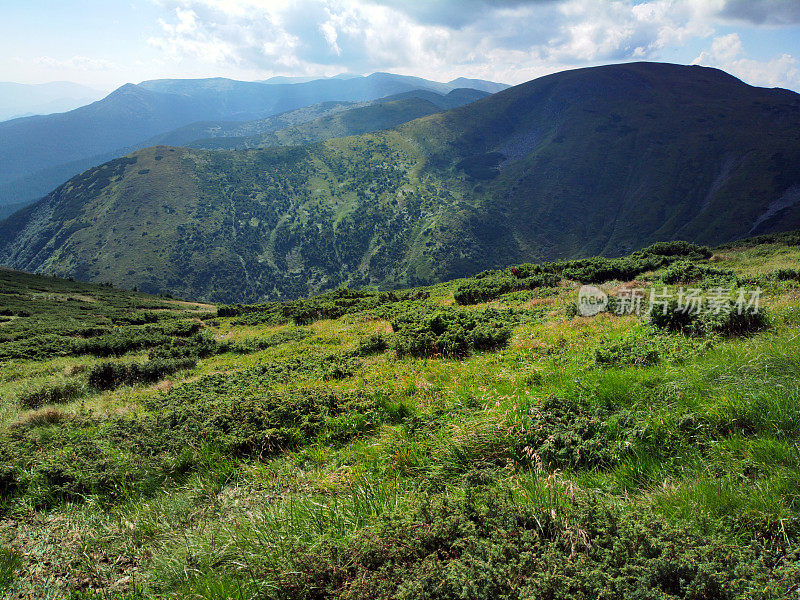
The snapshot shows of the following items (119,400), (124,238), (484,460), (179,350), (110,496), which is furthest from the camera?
(124,238)

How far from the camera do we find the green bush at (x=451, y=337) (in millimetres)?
10391

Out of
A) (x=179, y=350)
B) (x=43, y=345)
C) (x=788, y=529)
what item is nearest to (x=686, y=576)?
(x=788, y=529)

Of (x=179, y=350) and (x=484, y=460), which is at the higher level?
(x=484, y=460)

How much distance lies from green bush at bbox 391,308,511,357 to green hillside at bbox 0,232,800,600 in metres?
0.60

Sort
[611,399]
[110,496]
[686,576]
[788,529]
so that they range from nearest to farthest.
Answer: [686,576]
[788,529]
[611,399]
[110,496]

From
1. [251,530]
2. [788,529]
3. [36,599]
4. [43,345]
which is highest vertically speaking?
[788,529]

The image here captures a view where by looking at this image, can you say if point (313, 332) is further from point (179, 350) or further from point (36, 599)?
point (36, 599)

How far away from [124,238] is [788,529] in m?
252

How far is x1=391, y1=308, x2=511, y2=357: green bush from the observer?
34.1ft

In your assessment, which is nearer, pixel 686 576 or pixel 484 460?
pixel 686 576

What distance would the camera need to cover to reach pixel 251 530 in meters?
3.66

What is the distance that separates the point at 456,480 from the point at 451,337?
269 inches
